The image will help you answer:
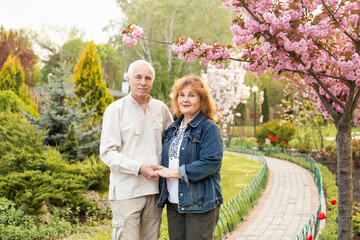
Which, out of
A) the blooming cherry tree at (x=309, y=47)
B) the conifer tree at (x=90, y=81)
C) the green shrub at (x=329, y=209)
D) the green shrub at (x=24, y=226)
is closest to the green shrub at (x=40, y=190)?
the green shrub at (x=24, y=226)

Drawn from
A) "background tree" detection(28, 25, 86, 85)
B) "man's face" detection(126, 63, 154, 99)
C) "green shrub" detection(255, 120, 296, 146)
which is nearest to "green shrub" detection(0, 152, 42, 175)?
"man's face" detection(126, 63, 154, 99)

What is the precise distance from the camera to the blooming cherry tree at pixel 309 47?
110 inches

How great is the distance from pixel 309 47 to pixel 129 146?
1.65 m

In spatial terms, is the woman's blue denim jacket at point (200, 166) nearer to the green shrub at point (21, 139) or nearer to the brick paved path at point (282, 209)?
the brick paved path at point (282, 209)

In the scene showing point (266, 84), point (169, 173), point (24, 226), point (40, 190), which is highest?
point (266, 84)

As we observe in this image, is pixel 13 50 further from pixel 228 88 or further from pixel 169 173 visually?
pixel 169 173

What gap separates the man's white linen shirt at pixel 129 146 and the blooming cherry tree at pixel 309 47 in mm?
950

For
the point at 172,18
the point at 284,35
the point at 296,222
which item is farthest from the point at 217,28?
the point at 284,35

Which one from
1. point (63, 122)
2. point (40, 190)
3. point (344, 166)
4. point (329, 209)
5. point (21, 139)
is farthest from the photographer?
point (63, 122)

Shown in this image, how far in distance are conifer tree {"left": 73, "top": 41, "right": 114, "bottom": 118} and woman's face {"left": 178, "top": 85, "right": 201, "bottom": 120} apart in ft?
20.2

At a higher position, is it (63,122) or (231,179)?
(63,122)

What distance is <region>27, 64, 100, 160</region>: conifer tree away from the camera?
6.39 metres

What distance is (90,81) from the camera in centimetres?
855

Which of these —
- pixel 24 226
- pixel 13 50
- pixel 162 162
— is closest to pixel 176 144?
pixel 162 162
